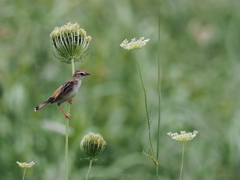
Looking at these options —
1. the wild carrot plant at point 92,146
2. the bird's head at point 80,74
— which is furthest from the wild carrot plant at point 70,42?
the wild carrot plant at point 92,146

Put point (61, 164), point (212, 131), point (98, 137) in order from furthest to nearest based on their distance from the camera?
point (212, 131) → point (61, 164) → point (98, 137)

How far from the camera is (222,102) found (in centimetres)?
619

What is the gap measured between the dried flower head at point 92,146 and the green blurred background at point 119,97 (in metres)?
2.07

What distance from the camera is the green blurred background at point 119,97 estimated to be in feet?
16.8

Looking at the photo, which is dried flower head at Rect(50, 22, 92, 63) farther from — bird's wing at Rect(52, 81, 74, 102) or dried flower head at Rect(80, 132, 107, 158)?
dried flower head at Rect(80, 132, 107, 158)

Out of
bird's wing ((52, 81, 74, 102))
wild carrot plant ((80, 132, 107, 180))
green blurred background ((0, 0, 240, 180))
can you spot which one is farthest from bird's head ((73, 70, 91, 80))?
green blurred background ((0, 0, 240, 180))

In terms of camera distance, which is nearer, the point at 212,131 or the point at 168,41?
the point at 212,131

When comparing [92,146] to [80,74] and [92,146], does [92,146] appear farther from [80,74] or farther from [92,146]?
[80,74]

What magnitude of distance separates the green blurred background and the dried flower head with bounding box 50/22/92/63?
7.61 ft

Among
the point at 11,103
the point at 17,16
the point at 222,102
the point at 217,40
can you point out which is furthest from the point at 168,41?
the point at 11,103

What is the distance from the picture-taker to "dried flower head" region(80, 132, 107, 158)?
2457 mm

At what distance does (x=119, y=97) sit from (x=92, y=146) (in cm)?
404

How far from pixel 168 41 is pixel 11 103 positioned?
135 inches

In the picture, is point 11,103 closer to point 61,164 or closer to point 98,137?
point 61,164
